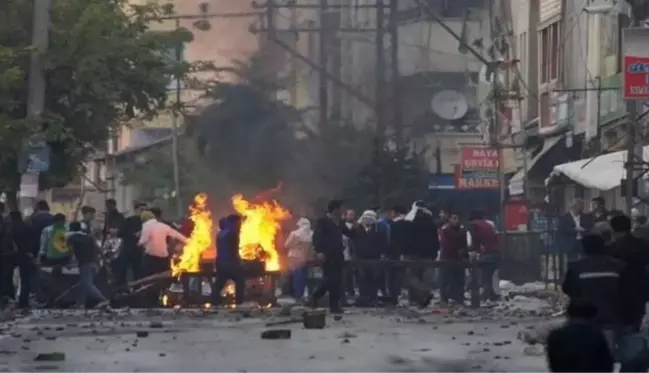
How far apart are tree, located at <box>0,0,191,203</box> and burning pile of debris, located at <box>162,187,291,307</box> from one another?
12.4 ft

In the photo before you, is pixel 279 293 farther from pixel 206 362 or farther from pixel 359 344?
pixel 206 362

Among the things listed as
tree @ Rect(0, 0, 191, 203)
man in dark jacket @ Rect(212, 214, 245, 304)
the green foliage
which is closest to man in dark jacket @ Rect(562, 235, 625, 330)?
man in dark jacket @ Rect(212, 214, 245, 304)

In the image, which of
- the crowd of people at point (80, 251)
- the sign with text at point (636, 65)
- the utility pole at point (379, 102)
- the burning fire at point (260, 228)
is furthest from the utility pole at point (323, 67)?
the sign with text at point (636, 65)

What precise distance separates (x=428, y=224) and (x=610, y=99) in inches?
532

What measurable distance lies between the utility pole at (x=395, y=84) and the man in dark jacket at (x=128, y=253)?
1793 cm

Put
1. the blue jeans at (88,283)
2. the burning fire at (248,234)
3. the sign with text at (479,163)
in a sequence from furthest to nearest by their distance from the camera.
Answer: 1. the sign with text at (479,163)
2. the burning fire at (248,234)
3. the blue jeans at (88,283)

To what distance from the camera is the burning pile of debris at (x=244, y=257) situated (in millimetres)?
29656

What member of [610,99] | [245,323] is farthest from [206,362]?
[610,99]

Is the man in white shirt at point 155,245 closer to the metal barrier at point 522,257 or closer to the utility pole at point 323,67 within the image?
the metal barrier at point 522,257

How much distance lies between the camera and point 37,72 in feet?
113

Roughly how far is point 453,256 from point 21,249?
6.81 metres

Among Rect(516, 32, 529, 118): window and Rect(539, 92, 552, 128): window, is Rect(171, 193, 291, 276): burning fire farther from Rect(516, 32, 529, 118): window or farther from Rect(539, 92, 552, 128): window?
Rect(516, 32, 529, 118): window

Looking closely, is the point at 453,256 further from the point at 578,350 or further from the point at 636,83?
the point at 578,350

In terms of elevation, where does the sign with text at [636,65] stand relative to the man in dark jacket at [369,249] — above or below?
above
